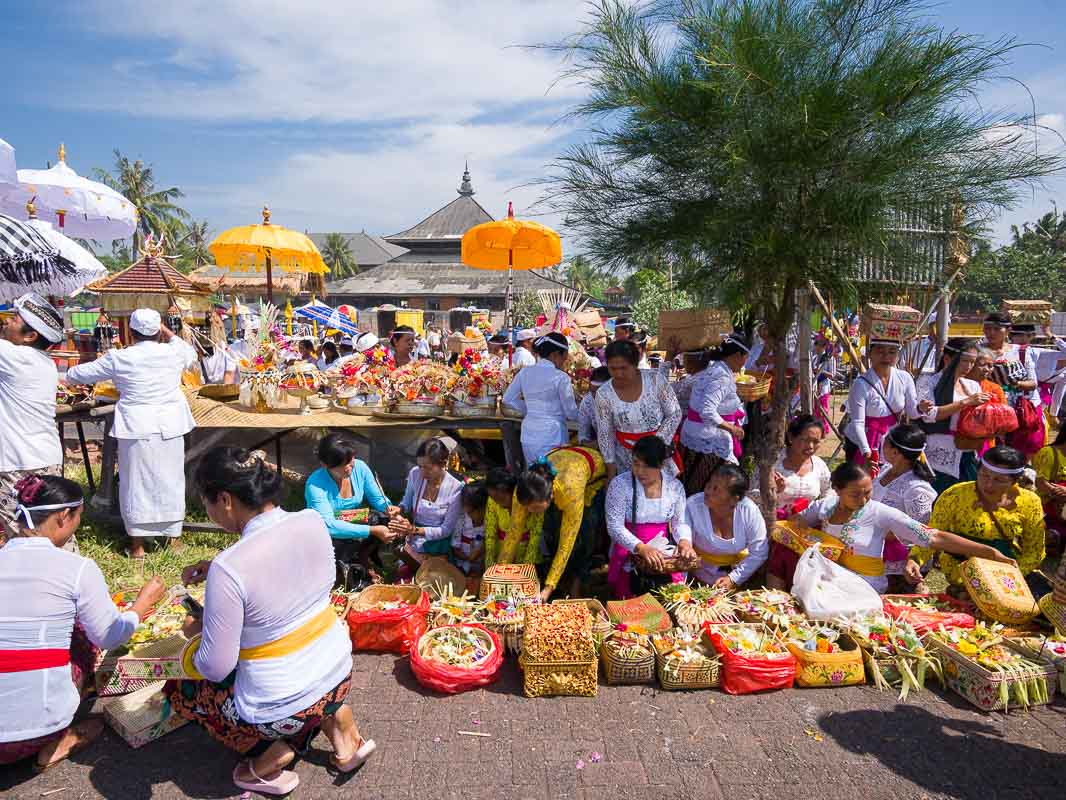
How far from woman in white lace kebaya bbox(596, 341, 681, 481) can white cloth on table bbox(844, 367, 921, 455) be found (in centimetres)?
147

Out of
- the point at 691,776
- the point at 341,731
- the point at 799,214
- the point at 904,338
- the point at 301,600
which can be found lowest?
the point at 691,776

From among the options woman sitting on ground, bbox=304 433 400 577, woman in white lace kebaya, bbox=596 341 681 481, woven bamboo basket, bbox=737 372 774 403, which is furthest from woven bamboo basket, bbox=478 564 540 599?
woven bamboo basket, bbox=737 372 774 403

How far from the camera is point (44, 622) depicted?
2514 mm

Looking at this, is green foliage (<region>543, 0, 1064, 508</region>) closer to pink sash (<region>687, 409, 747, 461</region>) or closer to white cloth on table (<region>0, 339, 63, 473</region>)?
pink sash (<region>687, 409, 747, 461</region>)

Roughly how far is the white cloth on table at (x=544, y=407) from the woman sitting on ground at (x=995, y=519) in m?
2.47

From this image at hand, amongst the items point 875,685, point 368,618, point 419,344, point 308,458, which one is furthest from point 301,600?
point 419,344

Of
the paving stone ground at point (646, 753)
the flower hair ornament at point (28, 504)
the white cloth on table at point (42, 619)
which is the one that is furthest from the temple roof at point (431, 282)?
the white cloth on table at point (42, 619)

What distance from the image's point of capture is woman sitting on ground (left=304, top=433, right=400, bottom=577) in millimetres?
4297

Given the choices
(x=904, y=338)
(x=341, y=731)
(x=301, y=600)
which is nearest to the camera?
(x=301, y=600)

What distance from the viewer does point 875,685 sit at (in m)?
3.32

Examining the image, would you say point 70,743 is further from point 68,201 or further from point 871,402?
point 68,201

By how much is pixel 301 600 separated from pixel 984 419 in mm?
5078

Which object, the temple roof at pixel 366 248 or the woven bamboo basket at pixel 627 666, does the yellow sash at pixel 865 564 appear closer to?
the woven bamboo basket at pixel 627 666

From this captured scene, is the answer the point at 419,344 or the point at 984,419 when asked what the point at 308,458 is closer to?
the point at 419,344
